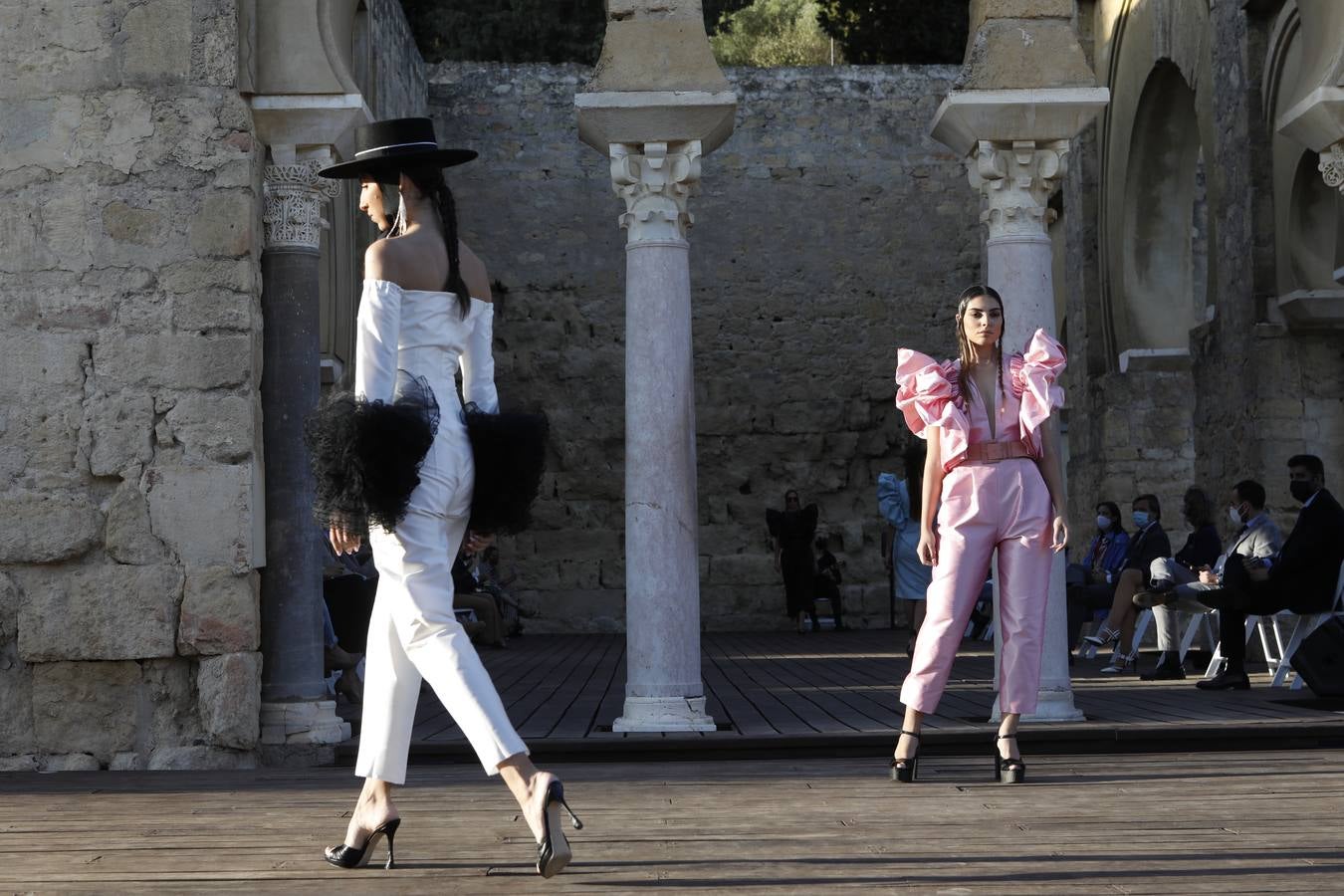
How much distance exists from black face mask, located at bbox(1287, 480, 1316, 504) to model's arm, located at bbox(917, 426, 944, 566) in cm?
412

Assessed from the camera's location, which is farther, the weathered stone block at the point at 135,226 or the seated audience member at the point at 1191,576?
the seated audience member at the point at 1191,576

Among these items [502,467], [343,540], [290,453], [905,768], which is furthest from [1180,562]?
[343,540]

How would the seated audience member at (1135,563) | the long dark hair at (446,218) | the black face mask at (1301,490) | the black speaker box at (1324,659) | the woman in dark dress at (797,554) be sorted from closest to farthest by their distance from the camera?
the long dark hair at (446,218) < the black speaker box at (1324,659) < the black face mask at (1301,490) < the seated audience member at (1135,563) < the woman in dark dress at (797,554)

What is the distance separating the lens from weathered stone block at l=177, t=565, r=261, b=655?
22.7ft

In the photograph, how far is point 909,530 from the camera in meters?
12.6

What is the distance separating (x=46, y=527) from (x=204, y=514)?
2.07 feet

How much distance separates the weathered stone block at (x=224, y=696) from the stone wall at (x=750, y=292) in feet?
40.4

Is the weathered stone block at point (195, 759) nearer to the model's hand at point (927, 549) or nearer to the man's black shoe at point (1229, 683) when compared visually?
the model's hand at point (927, 549)

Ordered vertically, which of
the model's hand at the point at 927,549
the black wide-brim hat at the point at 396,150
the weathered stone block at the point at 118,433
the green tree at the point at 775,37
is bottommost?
the model's hand at the point at 927,549

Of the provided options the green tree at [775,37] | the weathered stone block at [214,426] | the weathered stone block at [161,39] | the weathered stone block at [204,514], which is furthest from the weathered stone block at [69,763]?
the green tree at [775,37]

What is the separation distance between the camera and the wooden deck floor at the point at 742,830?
4.07 m


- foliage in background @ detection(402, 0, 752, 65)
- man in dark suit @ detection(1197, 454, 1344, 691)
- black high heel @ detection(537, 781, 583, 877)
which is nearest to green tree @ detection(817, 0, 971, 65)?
foliage in background @ detection(402, 0, 752, 65)

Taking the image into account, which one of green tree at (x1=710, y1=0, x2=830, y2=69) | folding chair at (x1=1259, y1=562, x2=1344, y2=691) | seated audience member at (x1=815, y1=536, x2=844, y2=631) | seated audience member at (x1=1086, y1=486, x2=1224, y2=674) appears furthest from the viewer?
green tree at (x1=710, y1=0, x2=830, y2=69)

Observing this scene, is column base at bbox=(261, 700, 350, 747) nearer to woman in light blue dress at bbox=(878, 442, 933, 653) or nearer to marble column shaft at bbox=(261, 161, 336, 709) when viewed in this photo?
marble column shaft at bbox=(261, 161, 336, 709)
